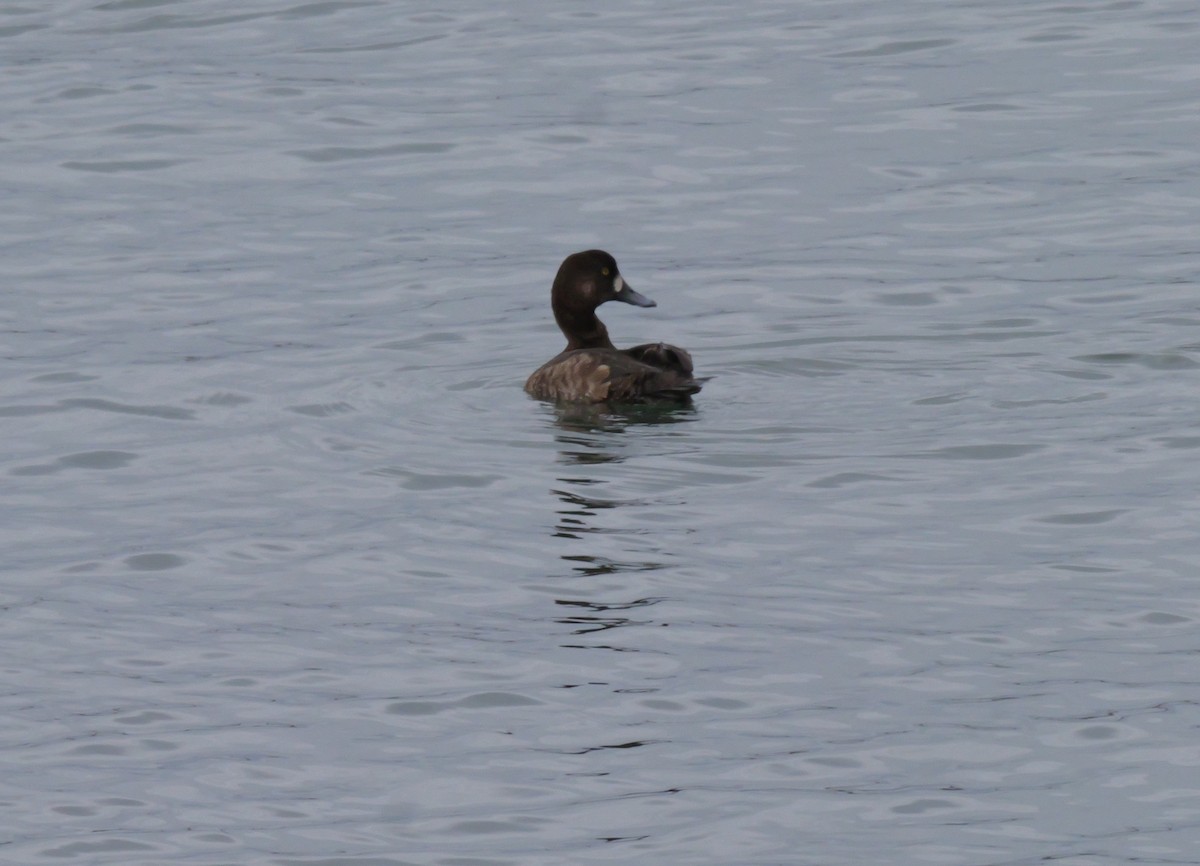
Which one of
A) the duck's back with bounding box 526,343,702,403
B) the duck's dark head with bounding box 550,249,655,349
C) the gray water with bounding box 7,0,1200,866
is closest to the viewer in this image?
the gray water with bounding box 7,0,1200,866

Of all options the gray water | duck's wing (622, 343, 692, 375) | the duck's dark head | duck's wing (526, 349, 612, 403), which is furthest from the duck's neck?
duck's wing (622, 343, 692, 375)

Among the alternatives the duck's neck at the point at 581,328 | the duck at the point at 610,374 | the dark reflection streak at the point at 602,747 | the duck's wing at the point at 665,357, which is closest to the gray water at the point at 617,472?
the dark reflection streak at the point at 602,747

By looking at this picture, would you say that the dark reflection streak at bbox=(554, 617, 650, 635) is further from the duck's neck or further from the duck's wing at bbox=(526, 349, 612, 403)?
the duck's neck

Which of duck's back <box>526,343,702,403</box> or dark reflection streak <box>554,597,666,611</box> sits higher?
duck's back <box>526,343,702,403</box>

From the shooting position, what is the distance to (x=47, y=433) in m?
11.8

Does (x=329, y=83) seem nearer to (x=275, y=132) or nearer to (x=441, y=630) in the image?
(x=275, y=132)

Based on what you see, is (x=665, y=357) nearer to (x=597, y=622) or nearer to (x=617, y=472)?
(x=617, y=472)

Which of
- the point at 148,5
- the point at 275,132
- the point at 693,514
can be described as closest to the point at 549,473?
the point at 693,514

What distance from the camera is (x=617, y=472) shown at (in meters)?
10.4

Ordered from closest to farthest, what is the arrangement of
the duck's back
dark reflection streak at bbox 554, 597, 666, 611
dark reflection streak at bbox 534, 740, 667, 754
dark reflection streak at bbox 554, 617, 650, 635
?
dark reflection streak at bbox 534, 740, 667, 754 < dark reflection streak at bbox 554, 617, 650, 635 < dark reflection streak at bbox 554, 597, 666, 611 < the duck's back

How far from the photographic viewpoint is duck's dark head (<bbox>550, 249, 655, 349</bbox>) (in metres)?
12.7

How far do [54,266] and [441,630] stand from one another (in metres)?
8.85

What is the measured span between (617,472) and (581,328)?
2546mm

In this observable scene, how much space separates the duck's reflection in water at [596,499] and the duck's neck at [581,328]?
1161 mm
